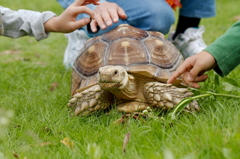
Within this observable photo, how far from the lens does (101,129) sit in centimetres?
139

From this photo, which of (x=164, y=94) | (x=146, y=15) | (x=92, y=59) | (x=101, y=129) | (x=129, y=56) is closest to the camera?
(x=101, y=129)

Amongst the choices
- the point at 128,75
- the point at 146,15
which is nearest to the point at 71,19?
the point at 128,75

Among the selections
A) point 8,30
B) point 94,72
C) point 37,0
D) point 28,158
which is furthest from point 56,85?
point 37,0

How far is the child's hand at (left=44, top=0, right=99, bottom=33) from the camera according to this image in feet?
6.07

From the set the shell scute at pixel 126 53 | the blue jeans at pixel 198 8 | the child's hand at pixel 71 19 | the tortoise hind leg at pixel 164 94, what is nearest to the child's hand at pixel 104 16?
the child's hand at pixel 71 19

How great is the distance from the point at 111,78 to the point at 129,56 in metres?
0.28

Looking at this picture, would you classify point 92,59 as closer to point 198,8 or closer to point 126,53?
point 126,53

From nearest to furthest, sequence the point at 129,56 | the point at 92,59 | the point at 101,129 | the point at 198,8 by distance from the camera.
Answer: the point at 101,129
the point at 129,56
the point at 92,59
the point at 198,8

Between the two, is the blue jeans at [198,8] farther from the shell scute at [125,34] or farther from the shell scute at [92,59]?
the shell scute at [92,59]

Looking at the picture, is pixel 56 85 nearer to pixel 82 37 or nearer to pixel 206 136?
pixel 82 37

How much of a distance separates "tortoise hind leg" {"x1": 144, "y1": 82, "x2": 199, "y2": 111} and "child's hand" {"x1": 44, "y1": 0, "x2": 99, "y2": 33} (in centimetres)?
62

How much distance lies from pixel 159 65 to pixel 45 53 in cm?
230

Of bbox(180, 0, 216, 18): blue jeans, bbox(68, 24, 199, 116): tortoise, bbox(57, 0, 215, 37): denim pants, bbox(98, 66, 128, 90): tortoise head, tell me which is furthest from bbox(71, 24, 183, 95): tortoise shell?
bbox(180, 0, 216, 18): blue jeans

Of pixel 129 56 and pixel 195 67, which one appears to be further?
pixel 129 56
